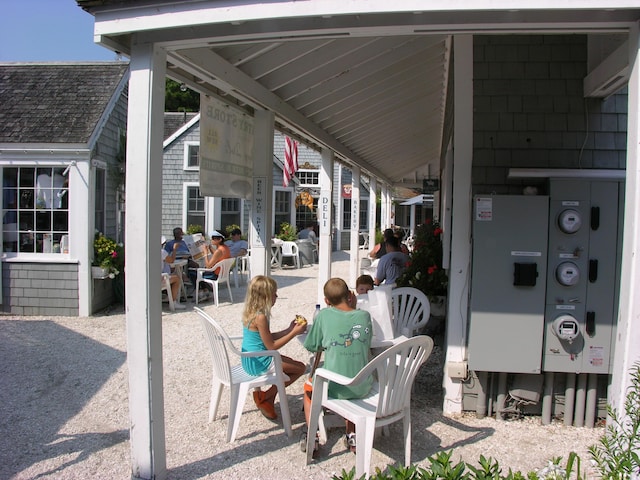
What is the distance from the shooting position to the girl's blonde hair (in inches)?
158

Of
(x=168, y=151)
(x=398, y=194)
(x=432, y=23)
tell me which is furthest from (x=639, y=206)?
(x=398, y=194)

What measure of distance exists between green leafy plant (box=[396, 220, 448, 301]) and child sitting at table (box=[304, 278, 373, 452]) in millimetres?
2774

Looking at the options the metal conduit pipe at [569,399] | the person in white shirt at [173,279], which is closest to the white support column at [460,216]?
the metal conduit pipe at [569,399]

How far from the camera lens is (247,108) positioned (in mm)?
5289

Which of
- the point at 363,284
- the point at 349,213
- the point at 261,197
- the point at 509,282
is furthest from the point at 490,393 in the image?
the point at 349,213

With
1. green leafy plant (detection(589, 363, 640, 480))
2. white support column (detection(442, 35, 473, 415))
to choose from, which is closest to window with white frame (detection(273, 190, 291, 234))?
white support column (detection(442, 35, 473, 415))

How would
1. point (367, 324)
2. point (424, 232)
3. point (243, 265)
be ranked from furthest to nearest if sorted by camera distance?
point (243, 265)
point (424, 232)
point (367, 324)

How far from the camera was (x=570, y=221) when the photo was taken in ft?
13.1

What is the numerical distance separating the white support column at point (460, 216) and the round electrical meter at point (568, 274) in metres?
0.68

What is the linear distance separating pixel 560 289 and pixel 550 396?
2.91 ft

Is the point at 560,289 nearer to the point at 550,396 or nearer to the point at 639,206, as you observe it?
the point at 550,396

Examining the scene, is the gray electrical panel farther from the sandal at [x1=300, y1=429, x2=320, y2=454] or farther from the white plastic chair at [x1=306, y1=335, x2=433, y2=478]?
the sandal at [x1=300, y1=429, x2=320, y2=454]

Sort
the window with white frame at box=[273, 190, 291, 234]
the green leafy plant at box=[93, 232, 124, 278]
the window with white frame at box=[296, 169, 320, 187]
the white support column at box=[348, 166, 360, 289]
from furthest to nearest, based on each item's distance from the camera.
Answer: the window with white frame at box=[296, 169, 320, 187], the window with white frame at box=[273, 190, 291, 234], the white support column at box=[348, 166, 360, 289], the green leafy plant at box=[93, 232, 124, 278]

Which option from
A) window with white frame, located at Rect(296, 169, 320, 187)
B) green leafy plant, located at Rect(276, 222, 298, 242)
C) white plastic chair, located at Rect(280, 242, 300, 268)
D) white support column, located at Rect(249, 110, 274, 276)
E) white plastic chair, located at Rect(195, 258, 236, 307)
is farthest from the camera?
window with white frame, located at Rect(296, 169, 320, 187)
